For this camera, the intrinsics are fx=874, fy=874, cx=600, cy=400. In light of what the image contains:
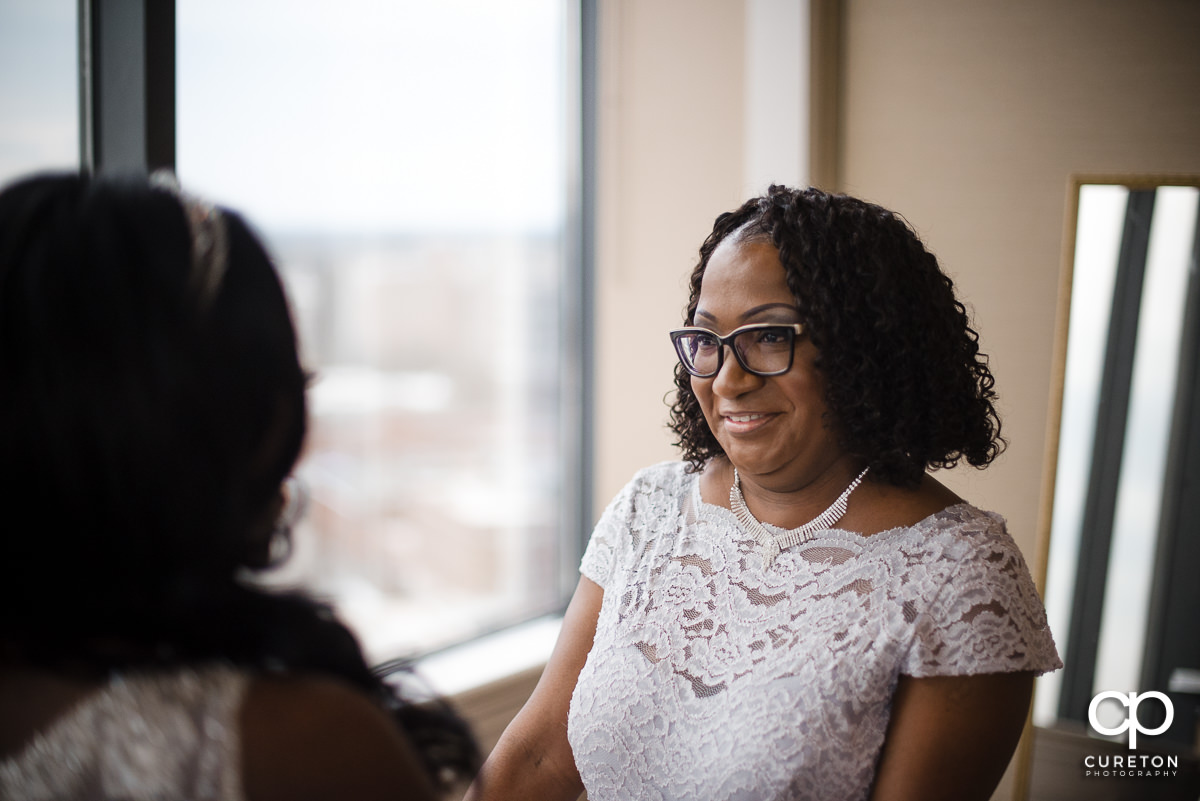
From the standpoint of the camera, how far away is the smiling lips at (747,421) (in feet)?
4.60

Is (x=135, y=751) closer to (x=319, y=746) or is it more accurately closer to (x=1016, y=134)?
(x=319, y=746)

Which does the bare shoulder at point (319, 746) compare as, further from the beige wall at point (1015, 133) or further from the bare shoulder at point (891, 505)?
the beige wall at point (1015, 133)

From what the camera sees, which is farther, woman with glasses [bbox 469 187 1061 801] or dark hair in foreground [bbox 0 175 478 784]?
woman with glasses [bbox 469 187 1061 801]

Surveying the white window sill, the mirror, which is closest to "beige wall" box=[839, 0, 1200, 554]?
the mirror

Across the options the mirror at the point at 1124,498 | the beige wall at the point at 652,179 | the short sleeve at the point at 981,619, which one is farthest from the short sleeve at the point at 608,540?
the beige wall at the point at 652,179

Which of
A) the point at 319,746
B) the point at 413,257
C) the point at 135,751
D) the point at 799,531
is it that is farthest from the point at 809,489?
the point at 413,257

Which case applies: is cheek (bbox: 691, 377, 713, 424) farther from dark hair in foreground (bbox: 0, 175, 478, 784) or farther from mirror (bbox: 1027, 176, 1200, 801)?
mirror (bbox: 1027, 176, 1200, 801)

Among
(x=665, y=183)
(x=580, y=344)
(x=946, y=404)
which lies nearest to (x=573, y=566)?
(x=580, y=344)

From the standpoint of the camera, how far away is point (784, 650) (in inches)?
49.8

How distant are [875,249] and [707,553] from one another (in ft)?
1.82

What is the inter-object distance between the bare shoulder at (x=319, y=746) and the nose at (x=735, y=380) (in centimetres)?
81

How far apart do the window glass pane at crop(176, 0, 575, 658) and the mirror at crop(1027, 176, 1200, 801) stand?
1609 millimetres

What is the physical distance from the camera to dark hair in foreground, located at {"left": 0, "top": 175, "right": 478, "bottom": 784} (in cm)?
65

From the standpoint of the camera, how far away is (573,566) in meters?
3.07
